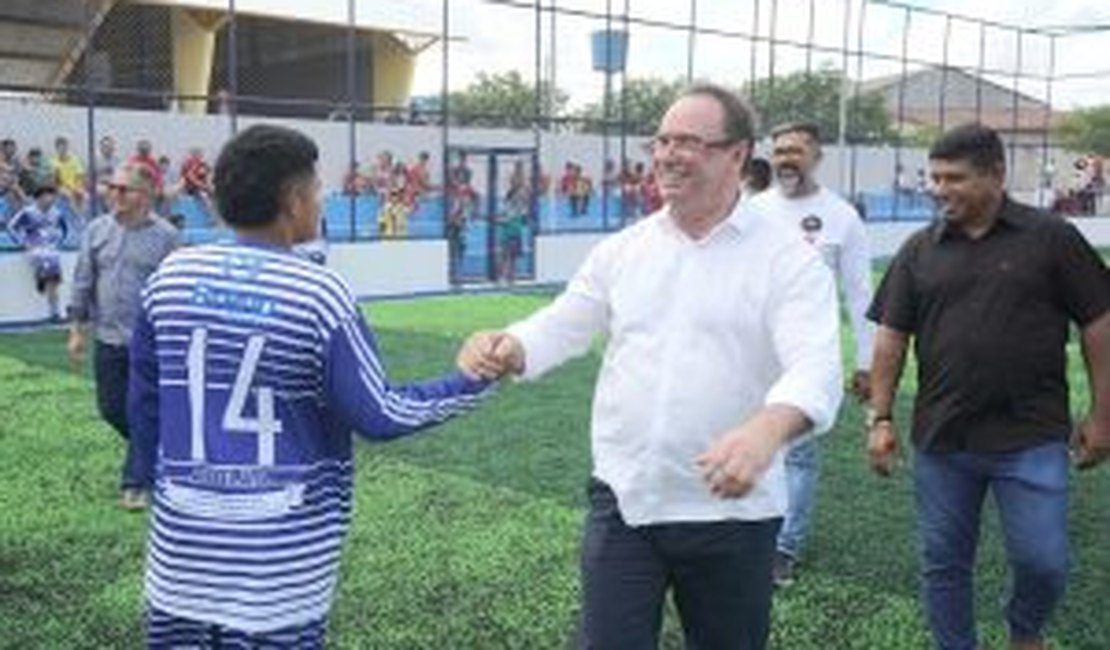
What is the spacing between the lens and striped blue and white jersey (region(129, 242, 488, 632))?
3.01 metres

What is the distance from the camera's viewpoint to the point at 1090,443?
477cm

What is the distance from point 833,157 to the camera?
1451 inches

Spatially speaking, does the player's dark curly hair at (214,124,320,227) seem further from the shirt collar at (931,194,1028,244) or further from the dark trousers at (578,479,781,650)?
the shirt collar at (931,194,1028,244)

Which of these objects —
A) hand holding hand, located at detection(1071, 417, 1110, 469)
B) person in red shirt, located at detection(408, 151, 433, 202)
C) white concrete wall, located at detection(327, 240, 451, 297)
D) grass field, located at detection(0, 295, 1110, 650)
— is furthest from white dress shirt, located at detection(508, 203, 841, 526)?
person in red shirt, located at detection(408, 151, 433, 202)

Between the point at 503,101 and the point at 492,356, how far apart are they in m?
52.3

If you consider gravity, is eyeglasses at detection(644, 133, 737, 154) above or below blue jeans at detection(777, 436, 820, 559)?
above

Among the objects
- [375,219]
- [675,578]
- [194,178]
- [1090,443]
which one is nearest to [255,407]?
[675,578]

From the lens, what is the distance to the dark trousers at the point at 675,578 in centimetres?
341

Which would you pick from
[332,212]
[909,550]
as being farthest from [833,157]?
[909,550]

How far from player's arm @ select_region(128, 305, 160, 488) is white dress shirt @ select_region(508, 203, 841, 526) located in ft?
3.62

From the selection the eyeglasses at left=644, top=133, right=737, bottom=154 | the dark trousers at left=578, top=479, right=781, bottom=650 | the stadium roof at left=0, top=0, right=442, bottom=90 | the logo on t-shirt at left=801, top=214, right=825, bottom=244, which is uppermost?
the stadium roof at left=0, top=0, right=442, bottom=90

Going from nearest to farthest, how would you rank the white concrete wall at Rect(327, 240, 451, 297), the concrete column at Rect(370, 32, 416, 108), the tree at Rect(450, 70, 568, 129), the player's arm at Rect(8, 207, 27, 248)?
the player's arm at Rect(8, 207, 27, 248)
the white concrete wall at Rect(327, 240, 451, 297)
the tree at Rect(450, 70, 568, 129)
the concrete column at Rect(370, 32, 416, 108)

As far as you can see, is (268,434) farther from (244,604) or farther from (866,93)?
(866,93)

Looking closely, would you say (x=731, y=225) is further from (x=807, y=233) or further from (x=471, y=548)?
(x=471, y=548)
